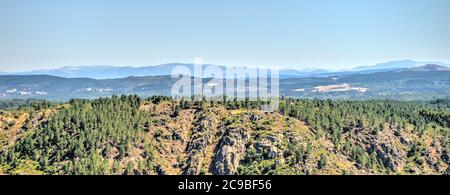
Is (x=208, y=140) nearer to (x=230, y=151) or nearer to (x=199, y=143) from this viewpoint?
(x=199, y=143)

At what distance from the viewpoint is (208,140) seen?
207 ft

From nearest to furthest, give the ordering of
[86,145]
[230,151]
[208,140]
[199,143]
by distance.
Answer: [86,145]
[230,151]
[199,143]
[208,140]

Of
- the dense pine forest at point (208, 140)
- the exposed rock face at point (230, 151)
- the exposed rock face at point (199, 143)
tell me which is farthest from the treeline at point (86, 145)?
the exposed rock face at point (230, 151)

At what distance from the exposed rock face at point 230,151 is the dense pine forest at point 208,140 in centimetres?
12

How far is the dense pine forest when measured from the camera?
189ft

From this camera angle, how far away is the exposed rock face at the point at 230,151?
57.6m

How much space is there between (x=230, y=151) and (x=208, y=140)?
14.5 feet

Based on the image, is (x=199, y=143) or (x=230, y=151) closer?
(x=230, y=151)

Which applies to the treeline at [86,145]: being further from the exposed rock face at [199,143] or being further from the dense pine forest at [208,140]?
the exposed rock face at [199,143]

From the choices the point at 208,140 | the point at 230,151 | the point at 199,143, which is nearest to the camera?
the point at 230,151

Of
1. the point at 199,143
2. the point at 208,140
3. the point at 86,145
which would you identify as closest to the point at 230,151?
the point at 208,140

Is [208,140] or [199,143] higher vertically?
[208,140]

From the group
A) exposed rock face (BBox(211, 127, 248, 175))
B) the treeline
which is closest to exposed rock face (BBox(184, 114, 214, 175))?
exposed rock face (BBox(211, 127, 248, 175))
